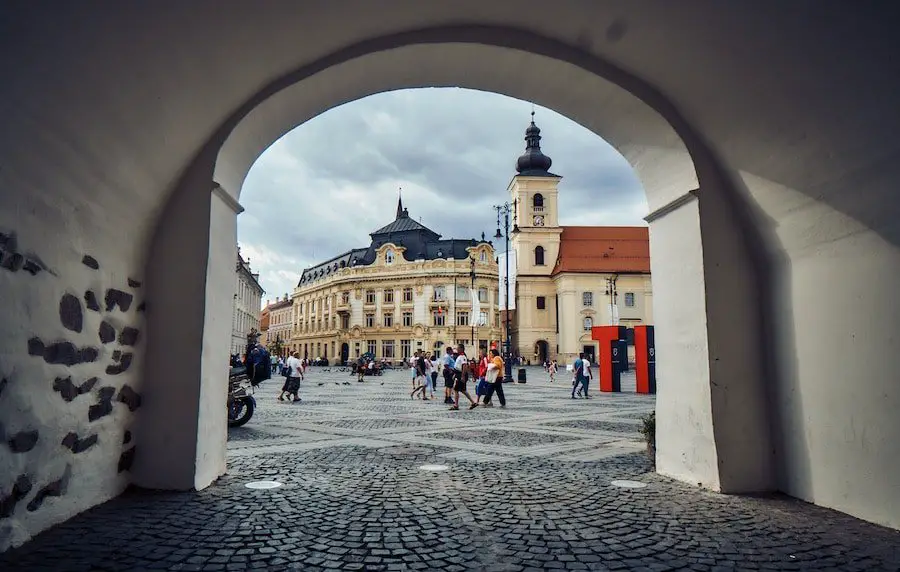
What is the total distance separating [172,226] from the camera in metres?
5.73

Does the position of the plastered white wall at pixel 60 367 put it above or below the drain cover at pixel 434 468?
above

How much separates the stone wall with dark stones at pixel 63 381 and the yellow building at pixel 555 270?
2427 inches

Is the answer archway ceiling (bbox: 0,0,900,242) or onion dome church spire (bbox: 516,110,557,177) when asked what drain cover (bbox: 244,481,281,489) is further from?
onion dome church spire (bbox: 516,110,557,177)

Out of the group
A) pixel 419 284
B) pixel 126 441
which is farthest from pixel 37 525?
pixel 419 284

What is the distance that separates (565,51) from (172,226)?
4.12 meters

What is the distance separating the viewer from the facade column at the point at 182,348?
5.49m

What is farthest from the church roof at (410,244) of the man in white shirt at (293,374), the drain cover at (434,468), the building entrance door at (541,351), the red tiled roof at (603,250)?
the drain cover at (434,468)

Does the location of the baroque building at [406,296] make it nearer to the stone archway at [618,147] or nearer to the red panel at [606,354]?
the red panel at [606,354]

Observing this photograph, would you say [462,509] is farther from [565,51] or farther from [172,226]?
[565,51]

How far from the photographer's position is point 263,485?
227 inches

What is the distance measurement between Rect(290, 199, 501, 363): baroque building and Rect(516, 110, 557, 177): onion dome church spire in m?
12.7

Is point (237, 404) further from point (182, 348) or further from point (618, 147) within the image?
point (618, 147)

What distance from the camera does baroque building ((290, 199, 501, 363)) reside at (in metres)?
75.0

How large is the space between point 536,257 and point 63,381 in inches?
2612
